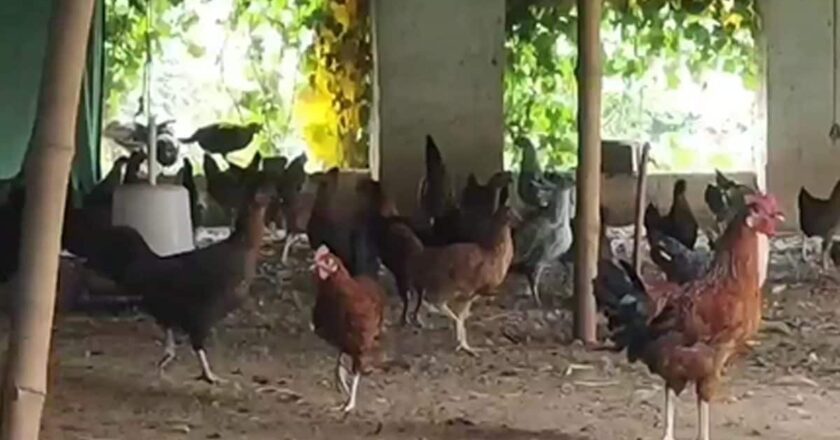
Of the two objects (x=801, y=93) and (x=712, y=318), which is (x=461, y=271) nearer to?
(x=712, y=318)

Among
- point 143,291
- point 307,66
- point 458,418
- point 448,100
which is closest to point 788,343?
point 458,418

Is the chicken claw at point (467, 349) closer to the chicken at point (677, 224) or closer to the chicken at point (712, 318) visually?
the chicken at point (712, 318)

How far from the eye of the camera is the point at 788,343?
6023mm

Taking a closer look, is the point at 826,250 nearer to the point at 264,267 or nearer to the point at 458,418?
the point at 264,267

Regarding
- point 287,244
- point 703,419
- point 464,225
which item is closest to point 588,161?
point 464,225

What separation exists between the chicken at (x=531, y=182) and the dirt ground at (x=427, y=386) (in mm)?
1229

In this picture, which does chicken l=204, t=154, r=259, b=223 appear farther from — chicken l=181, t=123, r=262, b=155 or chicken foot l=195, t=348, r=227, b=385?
chicken foot l=195, t=348, r=227, b=385

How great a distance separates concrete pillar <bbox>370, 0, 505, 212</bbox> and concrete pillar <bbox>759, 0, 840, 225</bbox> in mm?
2215

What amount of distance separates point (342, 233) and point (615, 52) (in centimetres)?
544

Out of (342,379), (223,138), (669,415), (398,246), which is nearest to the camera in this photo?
(669,415)

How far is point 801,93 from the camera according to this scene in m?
11.4

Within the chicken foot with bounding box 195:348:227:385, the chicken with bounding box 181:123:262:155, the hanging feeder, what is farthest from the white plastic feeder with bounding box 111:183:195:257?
the chicken with bounding box 181:123:262:155

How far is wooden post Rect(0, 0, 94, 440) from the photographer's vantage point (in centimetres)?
269

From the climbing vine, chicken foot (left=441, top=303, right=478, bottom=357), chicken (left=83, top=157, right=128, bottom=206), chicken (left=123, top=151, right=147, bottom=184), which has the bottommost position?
chicken foot (left=441, top=303, right=478, bottom=357)
